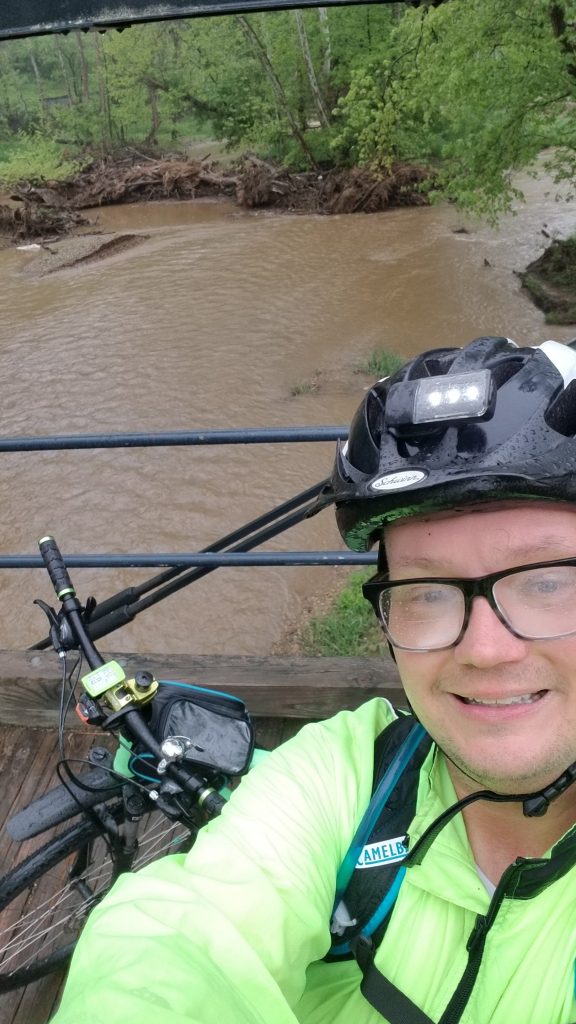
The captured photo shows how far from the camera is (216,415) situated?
10648 millimetres

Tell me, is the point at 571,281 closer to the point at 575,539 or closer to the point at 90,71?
the point at 575,539

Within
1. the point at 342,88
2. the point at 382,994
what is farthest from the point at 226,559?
the point at 342,88

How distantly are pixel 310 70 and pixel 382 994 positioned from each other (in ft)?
86.9

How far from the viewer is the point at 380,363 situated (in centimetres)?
1112

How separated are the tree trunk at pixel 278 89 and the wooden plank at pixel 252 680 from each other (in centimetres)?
2414

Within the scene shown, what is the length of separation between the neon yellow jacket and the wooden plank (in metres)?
A: 1.12

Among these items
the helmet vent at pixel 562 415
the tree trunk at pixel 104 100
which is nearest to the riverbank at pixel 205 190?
the tree trunk at pixel 104 100

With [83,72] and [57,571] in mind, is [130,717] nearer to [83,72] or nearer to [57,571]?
[57,571]

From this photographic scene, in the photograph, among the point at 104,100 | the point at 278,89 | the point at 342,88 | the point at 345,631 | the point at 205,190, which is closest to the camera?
the point at 345,631

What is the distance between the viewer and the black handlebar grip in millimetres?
1749

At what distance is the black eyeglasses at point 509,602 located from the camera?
1135 mm

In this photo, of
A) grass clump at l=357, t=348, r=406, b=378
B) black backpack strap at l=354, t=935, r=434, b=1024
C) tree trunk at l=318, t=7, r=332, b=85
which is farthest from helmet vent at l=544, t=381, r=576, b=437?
tree trunk at l=318, t=7, r=332, b=85

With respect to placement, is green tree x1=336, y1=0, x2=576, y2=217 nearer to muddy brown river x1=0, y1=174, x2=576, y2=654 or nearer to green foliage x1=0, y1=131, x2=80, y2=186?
muddy brown river x1=0, y1=174, x2=576, y2=654

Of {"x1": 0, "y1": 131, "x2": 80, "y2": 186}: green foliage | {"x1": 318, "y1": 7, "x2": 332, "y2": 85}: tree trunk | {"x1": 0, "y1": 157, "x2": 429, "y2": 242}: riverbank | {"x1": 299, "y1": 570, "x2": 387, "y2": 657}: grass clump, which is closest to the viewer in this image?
{"x1": 299, "y1": 570, "x2": 387, "y2": 657}: grass clump
